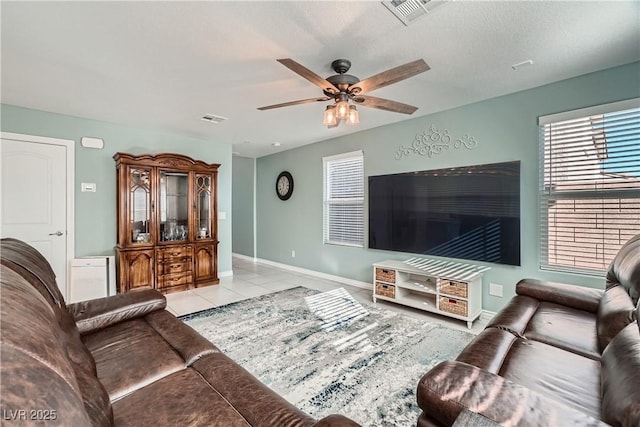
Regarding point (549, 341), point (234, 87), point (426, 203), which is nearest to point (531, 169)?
point (426, 203)

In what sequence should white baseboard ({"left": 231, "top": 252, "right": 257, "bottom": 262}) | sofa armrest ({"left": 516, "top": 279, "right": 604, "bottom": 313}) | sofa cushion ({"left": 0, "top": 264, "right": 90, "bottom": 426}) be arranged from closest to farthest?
sofa cushion ({"left": 0, "top": 264, "right": 90, "bottom": 426}), sofa armrest ({"left": 516, "top": 279, "right": 604, "bottom": 313}), white baseboard ({"left": 231, "top": 252, "right": 257, "bottom": 262})

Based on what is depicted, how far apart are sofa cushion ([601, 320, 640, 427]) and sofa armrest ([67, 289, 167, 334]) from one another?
2.36m

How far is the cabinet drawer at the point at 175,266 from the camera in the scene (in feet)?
13.6

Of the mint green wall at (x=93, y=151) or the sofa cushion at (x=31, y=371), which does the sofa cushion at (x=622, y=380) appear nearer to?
the sofa cushion at (x=31, y=371)

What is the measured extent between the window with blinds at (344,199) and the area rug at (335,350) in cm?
135

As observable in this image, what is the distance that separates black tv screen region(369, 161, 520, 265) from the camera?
3.08 m

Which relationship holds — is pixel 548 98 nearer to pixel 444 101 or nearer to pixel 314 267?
pixel 444 101

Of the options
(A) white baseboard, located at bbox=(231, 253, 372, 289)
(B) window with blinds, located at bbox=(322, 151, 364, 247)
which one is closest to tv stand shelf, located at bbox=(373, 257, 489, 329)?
(A) white baseboard, located at bbox=(231, 253, 372, 289)

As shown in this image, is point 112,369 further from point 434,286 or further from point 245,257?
point 245,257

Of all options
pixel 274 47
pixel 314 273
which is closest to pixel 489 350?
pixel 274 47

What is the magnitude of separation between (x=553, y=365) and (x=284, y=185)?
514 cm

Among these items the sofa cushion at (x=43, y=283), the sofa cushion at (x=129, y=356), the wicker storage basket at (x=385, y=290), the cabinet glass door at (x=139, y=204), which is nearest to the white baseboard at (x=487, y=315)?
the wicker storage basket at (x=385, y=290)

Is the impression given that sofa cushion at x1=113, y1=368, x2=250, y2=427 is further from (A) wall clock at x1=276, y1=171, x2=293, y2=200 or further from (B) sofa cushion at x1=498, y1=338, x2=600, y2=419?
(A) wall clock at x1=276, y1=171, x2=293, y2=200

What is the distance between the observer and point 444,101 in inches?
129
